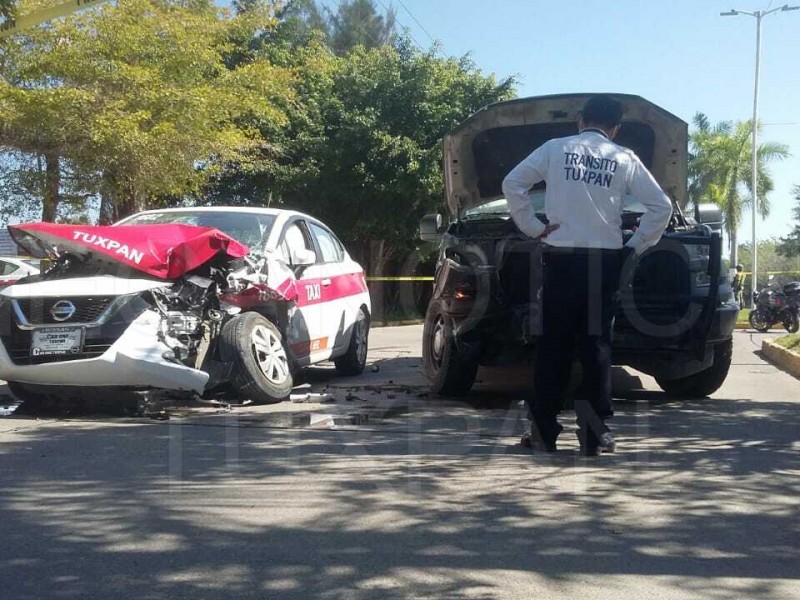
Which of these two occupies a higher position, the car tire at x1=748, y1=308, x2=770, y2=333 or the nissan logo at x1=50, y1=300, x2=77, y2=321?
the nissan logo at x1=50, y1=300, x2=77, y2=321

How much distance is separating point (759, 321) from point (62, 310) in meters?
16.4

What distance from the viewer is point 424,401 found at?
25.0ft

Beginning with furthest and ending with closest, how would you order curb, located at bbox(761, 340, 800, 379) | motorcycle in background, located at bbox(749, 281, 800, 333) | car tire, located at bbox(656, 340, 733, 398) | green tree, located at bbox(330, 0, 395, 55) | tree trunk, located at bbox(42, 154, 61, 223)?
1. green tree, located at bbox(330, 0, 395, 55)
2. motorcycle in background, located at bbox(749, 281, 800, 333)
3. tree trunk, located at bbox(42, 154, 61, 223)
4. curb, located at bbox(761, 340, 800, 379)
5. car tire, located at bbox(656, 340, 733, 398)

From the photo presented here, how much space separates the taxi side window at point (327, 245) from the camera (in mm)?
9077

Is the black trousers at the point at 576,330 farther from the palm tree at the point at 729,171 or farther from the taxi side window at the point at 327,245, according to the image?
the palm tree at the point at 729,171

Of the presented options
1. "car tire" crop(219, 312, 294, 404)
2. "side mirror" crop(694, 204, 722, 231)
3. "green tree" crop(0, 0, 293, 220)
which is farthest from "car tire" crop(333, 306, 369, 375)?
"green tree" crop(0, 0, 293, 220)

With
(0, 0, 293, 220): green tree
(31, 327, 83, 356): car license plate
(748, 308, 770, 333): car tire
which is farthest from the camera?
(748, 308, 770, 333): car tire

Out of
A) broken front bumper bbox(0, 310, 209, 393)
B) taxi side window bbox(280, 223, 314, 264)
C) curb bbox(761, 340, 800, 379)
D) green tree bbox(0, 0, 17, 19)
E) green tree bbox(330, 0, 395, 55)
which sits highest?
green tree bbox(330, 0, 395, 55)

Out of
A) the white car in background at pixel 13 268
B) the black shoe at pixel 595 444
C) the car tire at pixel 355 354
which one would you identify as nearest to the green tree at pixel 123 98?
the white car in background at pixel 13 268

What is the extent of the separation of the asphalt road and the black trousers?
290mm

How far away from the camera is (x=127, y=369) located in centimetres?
634

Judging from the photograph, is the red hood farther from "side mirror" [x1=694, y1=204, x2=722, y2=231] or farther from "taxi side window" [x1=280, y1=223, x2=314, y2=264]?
"side mirror" [x1=694, y1=204, x2=722, y2=231]

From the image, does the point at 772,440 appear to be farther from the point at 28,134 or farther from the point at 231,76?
the point at 231,76

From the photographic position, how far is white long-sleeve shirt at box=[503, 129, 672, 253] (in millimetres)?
5211
